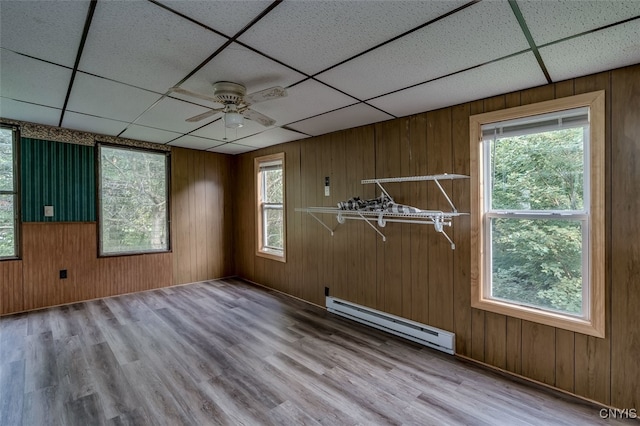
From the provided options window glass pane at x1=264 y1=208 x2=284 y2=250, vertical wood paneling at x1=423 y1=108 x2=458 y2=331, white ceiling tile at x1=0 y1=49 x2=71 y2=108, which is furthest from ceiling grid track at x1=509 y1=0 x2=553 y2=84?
window glass pane at x1=264 y1=208 x2=284 y2=250

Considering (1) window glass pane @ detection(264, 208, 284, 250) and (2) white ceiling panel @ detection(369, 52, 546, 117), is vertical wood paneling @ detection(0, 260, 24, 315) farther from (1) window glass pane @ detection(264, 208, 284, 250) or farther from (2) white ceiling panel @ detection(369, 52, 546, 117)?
(2) white ceiling panel @ detection(369, 52, 546, 117)

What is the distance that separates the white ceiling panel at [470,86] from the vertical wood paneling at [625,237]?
1.67 ft

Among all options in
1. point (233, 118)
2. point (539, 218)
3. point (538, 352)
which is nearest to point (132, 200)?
point (233, 118)

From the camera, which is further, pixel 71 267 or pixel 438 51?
pixel 71 267

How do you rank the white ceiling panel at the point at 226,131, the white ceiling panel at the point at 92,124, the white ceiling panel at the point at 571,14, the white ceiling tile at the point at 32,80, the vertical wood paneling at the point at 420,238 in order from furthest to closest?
the white ceiling panel at the point at 226,131 → the white ceiling panel at the point at 92,124 → the vertical wood paneling at the point at 420,238 → the white ceiling tile at the point at 32,80 → the white ceiling panel at the point at 571,14

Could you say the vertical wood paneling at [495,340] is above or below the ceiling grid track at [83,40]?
below

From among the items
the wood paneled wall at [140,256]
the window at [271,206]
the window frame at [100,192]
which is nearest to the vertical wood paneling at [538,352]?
the window at [271,206]

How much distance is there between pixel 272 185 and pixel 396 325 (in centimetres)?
294

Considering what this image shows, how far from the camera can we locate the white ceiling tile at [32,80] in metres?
1.99

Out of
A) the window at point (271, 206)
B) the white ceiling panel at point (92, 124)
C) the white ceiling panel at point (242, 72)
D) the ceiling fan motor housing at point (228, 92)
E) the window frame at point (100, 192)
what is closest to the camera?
the white ceiling panel at point (242, 72)

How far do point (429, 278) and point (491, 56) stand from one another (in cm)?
195

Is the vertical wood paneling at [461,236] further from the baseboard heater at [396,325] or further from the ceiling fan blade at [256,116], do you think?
the ceiling fan blade at [256,116]

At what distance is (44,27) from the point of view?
5.23 ft

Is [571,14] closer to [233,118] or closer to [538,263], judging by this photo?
[538,263]
